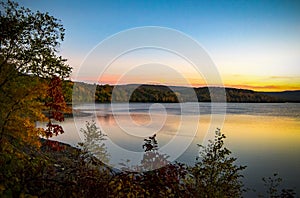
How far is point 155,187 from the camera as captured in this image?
4.57m

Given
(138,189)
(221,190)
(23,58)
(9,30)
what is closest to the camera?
(138,189)

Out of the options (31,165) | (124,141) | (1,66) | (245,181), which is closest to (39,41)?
(1,66)

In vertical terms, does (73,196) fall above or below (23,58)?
below

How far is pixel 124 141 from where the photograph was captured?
3525 cm

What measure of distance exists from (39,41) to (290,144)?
33.4 m

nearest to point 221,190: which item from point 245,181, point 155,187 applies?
point 155,187

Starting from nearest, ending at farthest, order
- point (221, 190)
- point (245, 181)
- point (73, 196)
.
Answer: point (73, 196) → point (221, 190) → point (245, 181)

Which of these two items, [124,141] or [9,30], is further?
[124,141]

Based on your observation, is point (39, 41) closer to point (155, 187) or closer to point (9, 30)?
point (9, 30)

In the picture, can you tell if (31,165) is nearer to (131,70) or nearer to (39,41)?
(131,70)

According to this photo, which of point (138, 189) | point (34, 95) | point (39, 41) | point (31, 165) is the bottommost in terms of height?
point (138, 189)

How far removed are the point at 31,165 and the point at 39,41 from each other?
9.51 m

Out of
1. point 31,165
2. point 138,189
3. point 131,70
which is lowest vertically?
point 138,189

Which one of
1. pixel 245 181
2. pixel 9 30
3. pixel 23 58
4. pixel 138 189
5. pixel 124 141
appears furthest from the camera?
pixel 124 141
